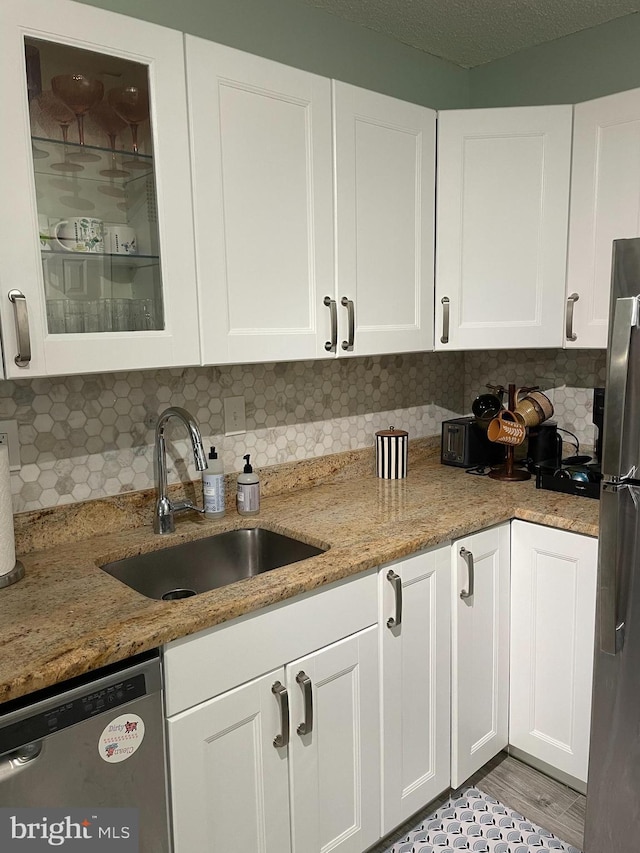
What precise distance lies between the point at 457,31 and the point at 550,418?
57.4 inches

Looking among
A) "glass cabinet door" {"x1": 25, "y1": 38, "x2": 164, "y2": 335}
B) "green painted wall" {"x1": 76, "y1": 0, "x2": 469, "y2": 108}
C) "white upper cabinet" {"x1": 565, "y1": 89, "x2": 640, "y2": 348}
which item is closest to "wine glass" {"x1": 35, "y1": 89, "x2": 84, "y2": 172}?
"glass cabinet door" {"x1": 25, "y1": 38, "x2": 164, "y2": 335}

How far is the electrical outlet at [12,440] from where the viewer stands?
1.67 metres

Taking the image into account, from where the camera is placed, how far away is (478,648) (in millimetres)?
2035

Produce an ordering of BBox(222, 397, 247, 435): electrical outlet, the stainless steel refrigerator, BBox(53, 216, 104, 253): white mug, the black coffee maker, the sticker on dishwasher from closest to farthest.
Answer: the sticker on dishwasher
BBox(53, 216, 104, 253): white mug
the stainless steel refrigerator
BBox(222, 397, 247, 435): electrical outlet
the black coffee maker

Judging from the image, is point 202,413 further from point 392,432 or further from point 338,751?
point 338,751

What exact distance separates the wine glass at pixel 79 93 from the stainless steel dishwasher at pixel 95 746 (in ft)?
3.64

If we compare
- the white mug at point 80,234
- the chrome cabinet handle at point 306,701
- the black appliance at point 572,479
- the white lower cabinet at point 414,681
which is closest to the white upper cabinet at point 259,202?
the white mug at point 80,234

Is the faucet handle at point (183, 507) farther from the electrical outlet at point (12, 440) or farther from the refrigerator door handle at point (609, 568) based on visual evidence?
the refrigerator door handle at point (609, 568)

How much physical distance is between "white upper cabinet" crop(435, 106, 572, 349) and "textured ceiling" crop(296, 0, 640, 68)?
349 millimetres

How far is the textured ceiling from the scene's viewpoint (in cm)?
215

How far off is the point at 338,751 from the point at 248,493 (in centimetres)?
75

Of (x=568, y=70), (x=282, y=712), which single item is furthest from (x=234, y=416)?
(x=568, y=70)

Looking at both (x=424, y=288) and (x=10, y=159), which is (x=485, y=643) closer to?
(x=424, y=288)

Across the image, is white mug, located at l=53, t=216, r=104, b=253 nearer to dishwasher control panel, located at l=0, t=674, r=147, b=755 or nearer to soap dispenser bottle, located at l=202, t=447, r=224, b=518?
soap dispenser bottle, located at l=202, t=447, r=224, b=518
